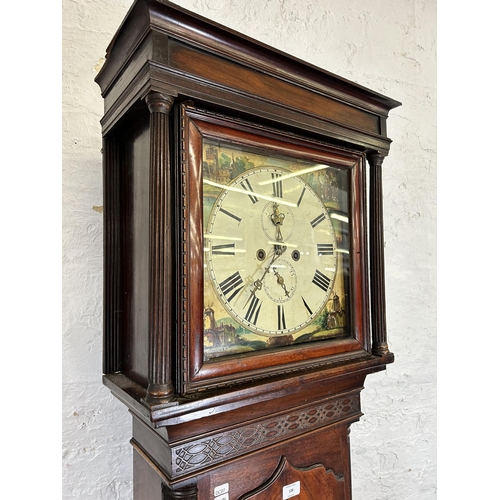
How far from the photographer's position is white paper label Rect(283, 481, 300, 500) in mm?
769

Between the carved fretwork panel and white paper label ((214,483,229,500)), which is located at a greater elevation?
the carved fretwork panel

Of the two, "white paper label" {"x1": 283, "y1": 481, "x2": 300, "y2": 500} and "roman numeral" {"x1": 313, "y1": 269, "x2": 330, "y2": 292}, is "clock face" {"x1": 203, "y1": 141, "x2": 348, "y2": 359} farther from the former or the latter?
"white paper label" {"x1": 283, "y1": 481, "x2": 300, "y2": 500}

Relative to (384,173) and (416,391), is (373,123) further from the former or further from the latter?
(416,391)

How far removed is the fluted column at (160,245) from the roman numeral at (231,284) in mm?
105

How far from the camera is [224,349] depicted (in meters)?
0.67

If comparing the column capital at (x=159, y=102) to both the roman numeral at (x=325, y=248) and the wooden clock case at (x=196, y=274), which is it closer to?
the wooden clock case at (x=196, y=274)

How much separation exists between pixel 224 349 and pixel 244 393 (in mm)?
83

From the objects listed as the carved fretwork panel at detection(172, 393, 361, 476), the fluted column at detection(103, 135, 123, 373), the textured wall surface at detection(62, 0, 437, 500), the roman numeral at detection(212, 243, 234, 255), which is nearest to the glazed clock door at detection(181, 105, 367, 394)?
the roman numeral at detection(212, 243, 234, 255)

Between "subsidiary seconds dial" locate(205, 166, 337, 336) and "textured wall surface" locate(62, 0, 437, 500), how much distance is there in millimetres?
416

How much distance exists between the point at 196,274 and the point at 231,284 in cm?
8

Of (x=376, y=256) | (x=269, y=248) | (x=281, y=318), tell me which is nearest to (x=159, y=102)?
(x=269, y=248)

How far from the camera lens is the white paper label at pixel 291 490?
77 cm

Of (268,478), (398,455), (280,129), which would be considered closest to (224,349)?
(268,478)
